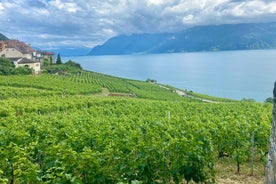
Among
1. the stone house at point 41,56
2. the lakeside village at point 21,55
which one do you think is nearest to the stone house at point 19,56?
the lakeside village at point 21,55

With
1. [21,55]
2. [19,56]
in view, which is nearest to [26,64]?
[19,56]

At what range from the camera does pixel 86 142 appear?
8891 mm

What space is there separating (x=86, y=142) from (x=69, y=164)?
264 centimetres

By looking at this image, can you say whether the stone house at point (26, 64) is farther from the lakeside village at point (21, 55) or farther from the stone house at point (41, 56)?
the stone house at point (41, 56)

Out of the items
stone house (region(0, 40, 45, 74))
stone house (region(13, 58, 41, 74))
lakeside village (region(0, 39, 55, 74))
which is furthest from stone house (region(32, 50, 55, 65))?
stone house (region(13, 58, 41, 74))

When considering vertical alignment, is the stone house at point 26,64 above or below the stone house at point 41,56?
below

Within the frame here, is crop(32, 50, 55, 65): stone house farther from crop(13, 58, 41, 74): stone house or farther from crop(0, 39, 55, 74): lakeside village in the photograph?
crop(13, 58, 41, 74): stone house

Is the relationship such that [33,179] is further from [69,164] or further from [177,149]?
[177,149]

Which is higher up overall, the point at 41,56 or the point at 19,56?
the point at 41,56

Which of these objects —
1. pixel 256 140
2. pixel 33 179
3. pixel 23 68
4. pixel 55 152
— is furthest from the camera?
pixel 23 68

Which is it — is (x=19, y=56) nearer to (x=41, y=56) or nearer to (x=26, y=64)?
(x=26, y=64)

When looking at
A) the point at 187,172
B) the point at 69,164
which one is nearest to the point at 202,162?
the point at 187,172

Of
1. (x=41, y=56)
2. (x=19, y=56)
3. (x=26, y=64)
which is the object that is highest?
(x=41, y=56)

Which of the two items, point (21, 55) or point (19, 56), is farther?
point (21, 55)
